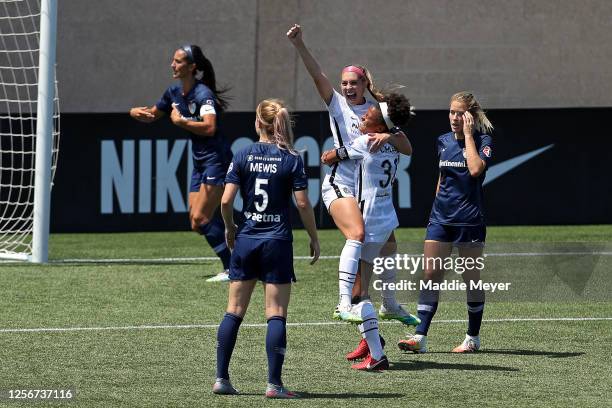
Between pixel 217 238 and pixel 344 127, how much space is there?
4.68 meters

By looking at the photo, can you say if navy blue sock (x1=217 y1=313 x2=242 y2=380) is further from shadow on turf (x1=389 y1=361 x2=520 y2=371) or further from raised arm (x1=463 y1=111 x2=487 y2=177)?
raised arm (x1=463 y1=111 x2=487 y2=177)

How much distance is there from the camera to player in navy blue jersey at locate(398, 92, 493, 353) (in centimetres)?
971

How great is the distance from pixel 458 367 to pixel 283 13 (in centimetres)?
1646

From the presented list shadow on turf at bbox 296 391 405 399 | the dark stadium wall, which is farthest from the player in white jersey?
the dark stadium wall

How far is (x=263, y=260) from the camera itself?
800 centimetres

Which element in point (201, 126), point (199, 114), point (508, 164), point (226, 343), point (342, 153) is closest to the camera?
point (226, 343)

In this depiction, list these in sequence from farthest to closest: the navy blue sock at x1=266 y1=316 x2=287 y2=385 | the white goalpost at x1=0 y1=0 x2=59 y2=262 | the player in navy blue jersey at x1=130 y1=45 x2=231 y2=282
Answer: the white goalpost at x1=0 y1=0 x2=59 y2=262 < the player in navy blue jersey at x1=130 y1=45 x2=231 y2=282 < the navy blue sock at x1=266 y1=316 x2=287 y2=385

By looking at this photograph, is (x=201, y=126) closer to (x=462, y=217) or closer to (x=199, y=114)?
(x=199, y=114)

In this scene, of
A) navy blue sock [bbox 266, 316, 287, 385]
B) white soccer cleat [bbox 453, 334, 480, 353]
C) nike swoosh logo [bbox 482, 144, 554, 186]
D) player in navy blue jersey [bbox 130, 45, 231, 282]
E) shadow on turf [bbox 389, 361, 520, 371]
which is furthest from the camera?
nike swoosh logo [bbox 482, 144, 554, 186]

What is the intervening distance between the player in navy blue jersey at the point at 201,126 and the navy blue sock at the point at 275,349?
226 inches

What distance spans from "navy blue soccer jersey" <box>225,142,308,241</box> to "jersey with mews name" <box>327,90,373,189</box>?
50.4 inches

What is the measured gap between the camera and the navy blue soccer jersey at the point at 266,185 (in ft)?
26.3

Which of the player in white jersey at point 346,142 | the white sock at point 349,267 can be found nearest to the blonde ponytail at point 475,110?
the player in white jersey at point 346,142

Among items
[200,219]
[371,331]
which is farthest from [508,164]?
[371,331]
